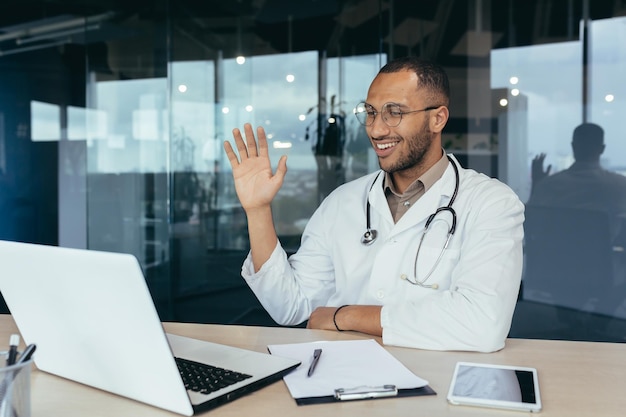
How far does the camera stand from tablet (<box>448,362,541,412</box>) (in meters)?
1.14

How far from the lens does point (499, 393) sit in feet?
3.86

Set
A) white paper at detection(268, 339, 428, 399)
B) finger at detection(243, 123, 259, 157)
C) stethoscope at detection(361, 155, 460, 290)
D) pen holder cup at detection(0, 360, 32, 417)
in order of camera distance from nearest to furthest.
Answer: pen holder cup at detection(0, 360, 32, 417) → white paper at detection(268, 339, 428, 399) → stethoscope at detection(361, 155, 460, 290) → finger at detection(243, 123, 259, 157)

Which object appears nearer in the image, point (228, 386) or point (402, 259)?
point (228, 386)

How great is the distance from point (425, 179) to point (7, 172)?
412 centimetres

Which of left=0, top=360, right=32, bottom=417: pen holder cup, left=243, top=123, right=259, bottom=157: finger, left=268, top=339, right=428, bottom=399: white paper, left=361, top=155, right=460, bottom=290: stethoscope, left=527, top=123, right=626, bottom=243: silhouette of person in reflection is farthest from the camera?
left=527, top=123, right=626, bottom=243: silhouette of person in reflection

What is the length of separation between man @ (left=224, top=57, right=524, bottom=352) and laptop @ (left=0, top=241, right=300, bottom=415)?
0.47 meters

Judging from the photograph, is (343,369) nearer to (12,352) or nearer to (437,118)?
(12,352)

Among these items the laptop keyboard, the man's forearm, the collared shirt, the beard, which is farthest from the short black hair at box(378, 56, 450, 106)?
the laptop keyboard

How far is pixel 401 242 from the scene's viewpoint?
6.48 feet

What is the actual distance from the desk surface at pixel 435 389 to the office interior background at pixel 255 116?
2748 mm

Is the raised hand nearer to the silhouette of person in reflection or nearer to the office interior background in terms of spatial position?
the office interior background

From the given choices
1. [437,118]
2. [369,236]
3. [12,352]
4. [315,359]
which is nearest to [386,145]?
[437,118]

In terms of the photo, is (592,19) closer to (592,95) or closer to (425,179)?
(592,95)

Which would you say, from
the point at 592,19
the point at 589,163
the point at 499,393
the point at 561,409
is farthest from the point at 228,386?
the point at 592,19
